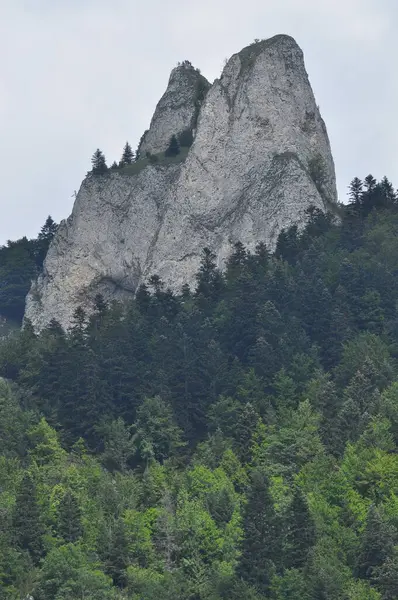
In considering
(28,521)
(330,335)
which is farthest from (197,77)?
(28,521)

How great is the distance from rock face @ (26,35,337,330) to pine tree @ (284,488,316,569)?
151 ft

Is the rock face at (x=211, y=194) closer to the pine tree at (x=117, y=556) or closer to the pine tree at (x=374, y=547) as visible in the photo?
the pine tree at (x=117, y=556)

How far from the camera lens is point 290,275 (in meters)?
104

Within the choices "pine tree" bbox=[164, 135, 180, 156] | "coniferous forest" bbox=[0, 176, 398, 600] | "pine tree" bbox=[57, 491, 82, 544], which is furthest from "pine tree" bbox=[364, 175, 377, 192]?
"pine tree" bbox=[57, 491, 82, 544]

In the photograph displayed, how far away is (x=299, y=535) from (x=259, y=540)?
183cm

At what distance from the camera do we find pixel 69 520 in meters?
73.4

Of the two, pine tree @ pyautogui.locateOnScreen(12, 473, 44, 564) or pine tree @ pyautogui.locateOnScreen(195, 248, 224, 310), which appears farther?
pine tree @ pyautogui.locateOnScreen(195, 248, 224, 310)

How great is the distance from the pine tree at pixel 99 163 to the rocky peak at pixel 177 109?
465 cm

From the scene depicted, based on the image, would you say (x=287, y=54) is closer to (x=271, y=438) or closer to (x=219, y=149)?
(x=219, y=149)

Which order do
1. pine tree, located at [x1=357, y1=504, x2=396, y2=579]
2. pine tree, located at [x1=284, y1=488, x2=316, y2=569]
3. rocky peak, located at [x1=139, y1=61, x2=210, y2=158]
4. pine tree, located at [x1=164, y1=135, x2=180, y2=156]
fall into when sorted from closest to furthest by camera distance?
pine tree, located at [x1=357, y1=504, x2=396, y2=579], pine tree, located at [x1=284, y1=488, x2=316, y2=569], pine tree, located at [x1=164, y1=135, x2=180, y2=156], rocky peak, located at [x1=139, y1=61, x2=210, y2=158]

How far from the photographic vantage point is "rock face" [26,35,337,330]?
378 feet

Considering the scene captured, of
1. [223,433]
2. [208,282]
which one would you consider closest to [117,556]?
[223,433]

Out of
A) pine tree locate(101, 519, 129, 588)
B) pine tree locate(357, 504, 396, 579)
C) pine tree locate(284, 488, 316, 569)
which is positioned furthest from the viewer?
pine tree locate(101, 519, 129, 588)

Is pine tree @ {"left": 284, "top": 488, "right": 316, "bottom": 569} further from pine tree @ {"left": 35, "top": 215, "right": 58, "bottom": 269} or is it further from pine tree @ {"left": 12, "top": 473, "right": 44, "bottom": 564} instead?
pine tree @ {"left": 35, "top": 215, "right": 58, "bottom": 269}
